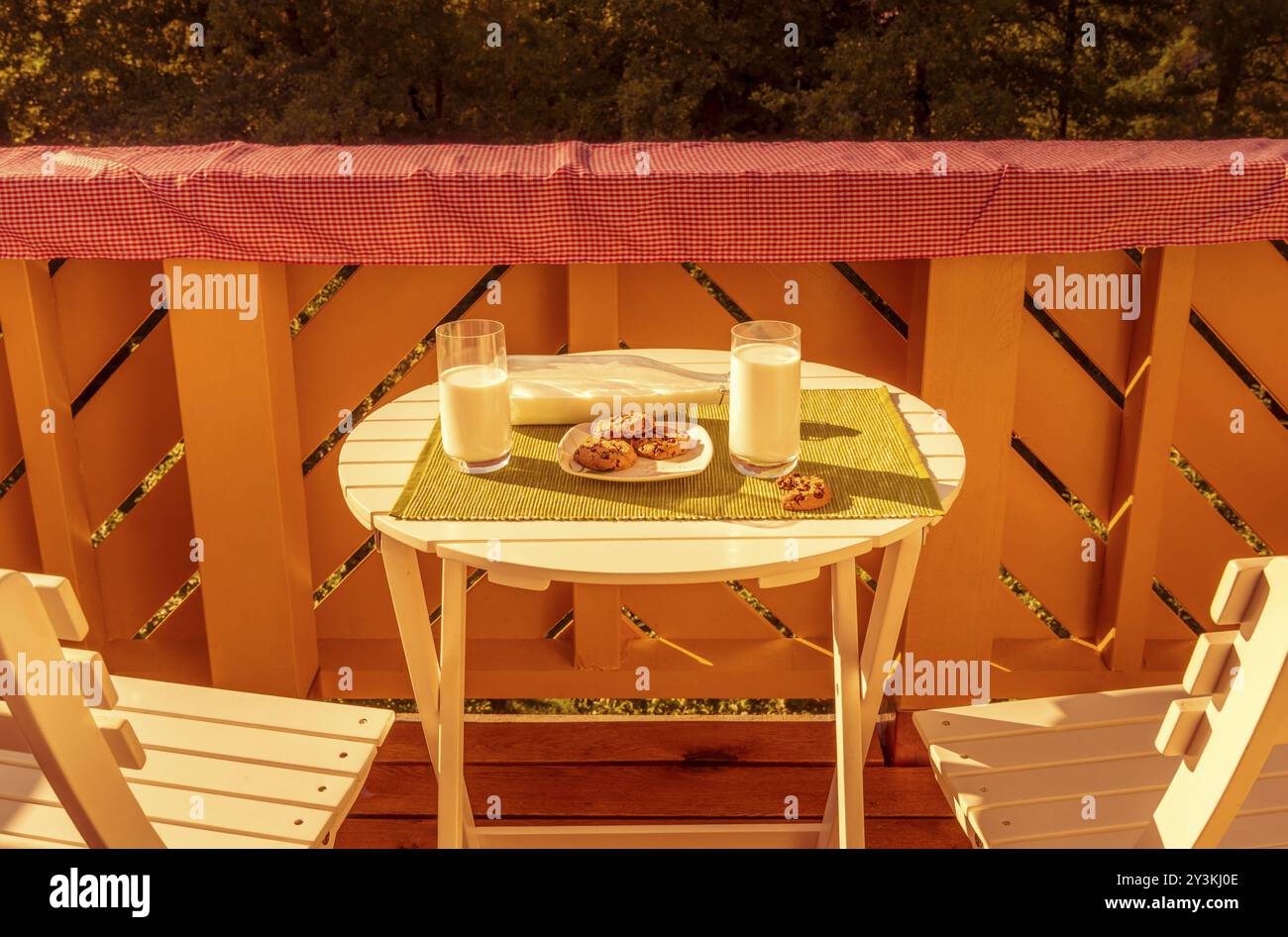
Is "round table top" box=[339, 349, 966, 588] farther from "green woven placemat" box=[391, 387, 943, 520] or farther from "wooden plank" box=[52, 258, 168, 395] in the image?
"wooden plank" box=[52, 258, 168, 395]

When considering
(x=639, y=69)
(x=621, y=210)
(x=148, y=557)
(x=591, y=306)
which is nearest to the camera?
(x=621, y=210)

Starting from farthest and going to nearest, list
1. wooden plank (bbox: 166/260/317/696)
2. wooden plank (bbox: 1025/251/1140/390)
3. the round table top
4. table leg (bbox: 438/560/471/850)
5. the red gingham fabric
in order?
wooden plank (bbox: 1025/251/1140/390)
wooden plank (bbox: 166/260/317/696)
the red gingham fabric
table leg (bbox: 438/560/471/850)
the round table top

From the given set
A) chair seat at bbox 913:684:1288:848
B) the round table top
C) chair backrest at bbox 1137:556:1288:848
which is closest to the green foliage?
the round table top

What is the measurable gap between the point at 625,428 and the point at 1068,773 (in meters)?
0.68

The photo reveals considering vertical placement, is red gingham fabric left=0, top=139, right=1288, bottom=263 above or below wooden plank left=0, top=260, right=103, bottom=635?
above

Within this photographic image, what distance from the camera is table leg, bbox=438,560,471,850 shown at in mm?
1650

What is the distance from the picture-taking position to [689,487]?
1.51 metres

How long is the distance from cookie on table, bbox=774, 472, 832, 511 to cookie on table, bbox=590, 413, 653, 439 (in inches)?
8.5

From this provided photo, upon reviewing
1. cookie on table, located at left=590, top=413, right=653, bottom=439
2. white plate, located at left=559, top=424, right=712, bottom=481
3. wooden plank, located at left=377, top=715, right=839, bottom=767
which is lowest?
wooden plank, located at left=377, top=715, right=839, bottom=767

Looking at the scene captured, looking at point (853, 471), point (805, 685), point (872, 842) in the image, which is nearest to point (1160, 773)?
point (853, 471)

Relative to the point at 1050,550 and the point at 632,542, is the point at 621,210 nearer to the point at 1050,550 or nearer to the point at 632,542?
the point at 632,542

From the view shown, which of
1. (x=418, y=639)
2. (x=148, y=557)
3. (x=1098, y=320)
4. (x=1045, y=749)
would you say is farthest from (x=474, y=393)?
(x=1098, y=320)

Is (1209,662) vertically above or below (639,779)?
above
